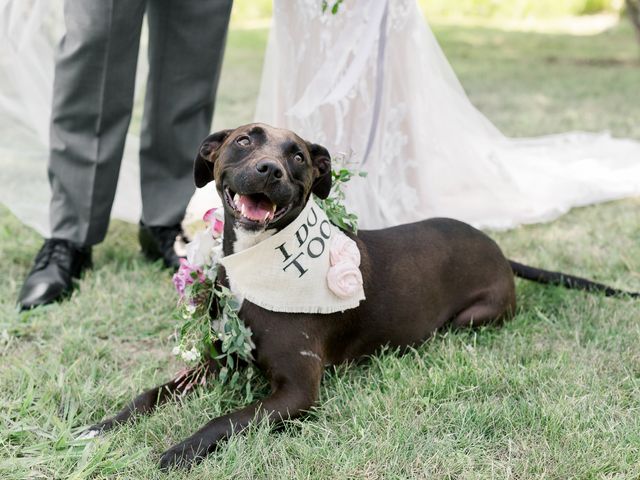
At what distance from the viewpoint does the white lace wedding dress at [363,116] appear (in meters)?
3.59

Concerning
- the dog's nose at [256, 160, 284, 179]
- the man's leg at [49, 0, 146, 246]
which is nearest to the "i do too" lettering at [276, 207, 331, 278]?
the dog's nose at [256, 160, 284, 179]

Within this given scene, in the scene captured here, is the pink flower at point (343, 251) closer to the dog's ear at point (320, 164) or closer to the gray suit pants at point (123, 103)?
the dog's ear at point (320, 164)

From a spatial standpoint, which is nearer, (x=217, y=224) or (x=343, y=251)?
(x=343, y=251)

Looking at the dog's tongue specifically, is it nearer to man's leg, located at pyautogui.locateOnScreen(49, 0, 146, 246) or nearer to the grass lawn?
the grass lawn

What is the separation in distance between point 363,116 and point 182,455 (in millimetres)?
2001

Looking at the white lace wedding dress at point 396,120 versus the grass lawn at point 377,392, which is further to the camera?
the white lace wedding dress at point 396,120

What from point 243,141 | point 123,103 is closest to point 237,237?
point 243,141

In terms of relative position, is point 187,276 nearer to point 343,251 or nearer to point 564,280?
point 343,251

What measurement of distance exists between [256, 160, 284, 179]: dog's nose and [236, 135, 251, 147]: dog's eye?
20 centimetres

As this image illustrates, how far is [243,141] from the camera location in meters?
2.53

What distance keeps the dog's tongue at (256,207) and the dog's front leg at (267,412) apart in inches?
18.7

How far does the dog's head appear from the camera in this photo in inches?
92.4

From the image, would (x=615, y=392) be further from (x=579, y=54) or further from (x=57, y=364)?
(x=579, y=54)

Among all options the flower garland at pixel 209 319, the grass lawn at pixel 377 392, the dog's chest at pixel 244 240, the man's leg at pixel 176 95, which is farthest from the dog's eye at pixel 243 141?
the man's leg at pixel 176 95
